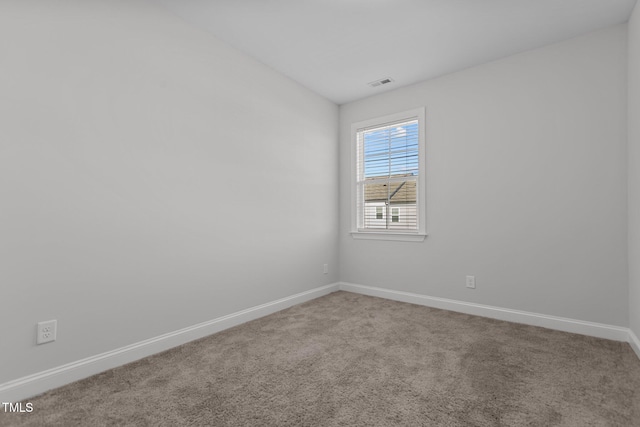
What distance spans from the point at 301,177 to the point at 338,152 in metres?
0.85

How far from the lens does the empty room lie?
163cm

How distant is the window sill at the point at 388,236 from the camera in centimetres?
341

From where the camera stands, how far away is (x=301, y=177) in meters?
3.51

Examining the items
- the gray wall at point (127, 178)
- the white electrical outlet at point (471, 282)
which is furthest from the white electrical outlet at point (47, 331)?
the white electrical outlet at point (471, 282)

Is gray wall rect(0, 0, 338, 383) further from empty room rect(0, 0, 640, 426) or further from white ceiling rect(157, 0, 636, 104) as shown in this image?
white ceiling rect(157, 0, 636, 104)

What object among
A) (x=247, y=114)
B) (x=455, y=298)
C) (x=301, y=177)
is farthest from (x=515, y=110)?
(x=247, y=114)

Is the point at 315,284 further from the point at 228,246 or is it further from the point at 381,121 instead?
the point at 381,121

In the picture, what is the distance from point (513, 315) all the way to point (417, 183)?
1593 mm

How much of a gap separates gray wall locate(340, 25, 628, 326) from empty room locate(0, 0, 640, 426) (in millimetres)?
17

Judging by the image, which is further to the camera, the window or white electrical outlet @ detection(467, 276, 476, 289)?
the window

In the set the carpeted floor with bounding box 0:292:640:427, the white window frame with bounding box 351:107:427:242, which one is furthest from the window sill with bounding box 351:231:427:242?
the carpeted floor with bounding box 0:292:640:427

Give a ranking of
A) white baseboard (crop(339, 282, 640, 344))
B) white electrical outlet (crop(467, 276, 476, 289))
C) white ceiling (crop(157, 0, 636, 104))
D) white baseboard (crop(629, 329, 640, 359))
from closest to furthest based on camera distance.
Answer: white baseboard (crop(629, 329, 640, 359)) → white ceiling (crop(157, 0, 636, 104)) → white baseboard (crop(339, 282, 640, 344)) → white electrical outlet (crop(467, 276, 476, 289))

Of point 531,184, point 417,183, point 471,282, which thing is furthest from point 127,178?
point 531,184

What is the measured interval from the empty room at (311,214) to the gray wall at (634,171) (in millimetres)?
34
